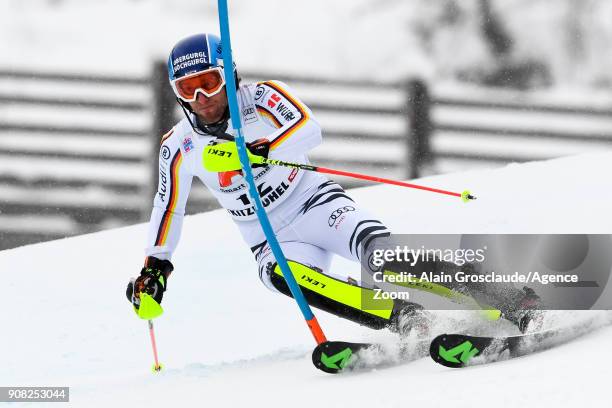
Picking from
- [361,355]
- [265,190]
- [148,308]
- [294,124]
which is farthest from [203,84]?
[361,355]

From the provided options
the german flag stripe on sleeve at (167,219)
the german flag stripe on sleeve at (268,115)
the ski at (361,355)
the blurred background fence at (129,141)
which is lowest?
the blurred background fence at (129,141)

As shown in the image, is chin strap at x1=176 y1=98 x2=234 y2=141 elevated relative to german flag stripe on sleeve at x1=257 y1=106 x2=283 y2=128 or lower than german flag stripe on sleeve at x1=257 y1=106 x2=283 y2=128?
lower

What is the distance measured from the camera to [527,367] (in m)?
3.29

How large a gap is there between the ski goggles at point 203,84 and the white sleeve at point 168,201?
348mm

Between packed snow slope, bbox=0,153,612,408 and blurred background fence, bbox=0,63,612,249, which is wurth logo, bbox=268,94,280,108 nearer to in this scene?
packed snow slope, bbox=0,153,612,408

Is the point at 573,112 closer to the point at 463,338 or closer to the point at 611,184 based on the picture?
the point at 611,184

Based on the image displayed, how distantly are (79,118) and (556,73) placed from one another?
30.9 ft

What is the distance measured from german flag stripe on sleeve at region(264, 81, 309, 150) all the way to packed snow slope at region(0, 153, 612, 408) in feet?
3.00

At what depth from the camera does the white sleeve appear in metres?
4.65

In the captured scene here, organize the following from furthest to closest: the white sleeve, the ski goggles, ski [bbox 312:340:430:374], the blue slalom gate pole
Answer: the white sleeve → the ski goggles → the blue slalom gate pole → ski [bbox 312:340:430:374]

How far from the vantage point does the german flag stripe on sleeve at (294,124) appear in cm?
407

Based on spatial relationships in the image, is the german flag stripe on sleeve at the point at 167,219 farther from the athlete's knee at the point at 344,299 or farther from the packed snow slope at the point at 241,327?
the athlete's knee at the point at 344,299

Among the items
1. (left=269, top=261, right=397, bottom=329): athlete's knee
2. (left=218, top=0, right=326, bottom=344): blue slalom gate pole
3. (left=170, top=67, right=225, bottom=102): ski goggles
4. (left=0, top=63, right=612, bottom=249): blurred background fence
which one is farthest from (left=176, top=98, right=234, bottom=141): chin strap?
(left=0, top=63, right=612, bottom=249): blurred background fence

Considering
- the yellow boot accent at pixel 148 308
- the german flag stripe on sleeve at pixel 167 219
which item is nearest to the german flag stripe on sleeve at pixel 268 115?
the german flag stripe on sleeve at pixel 167 219
